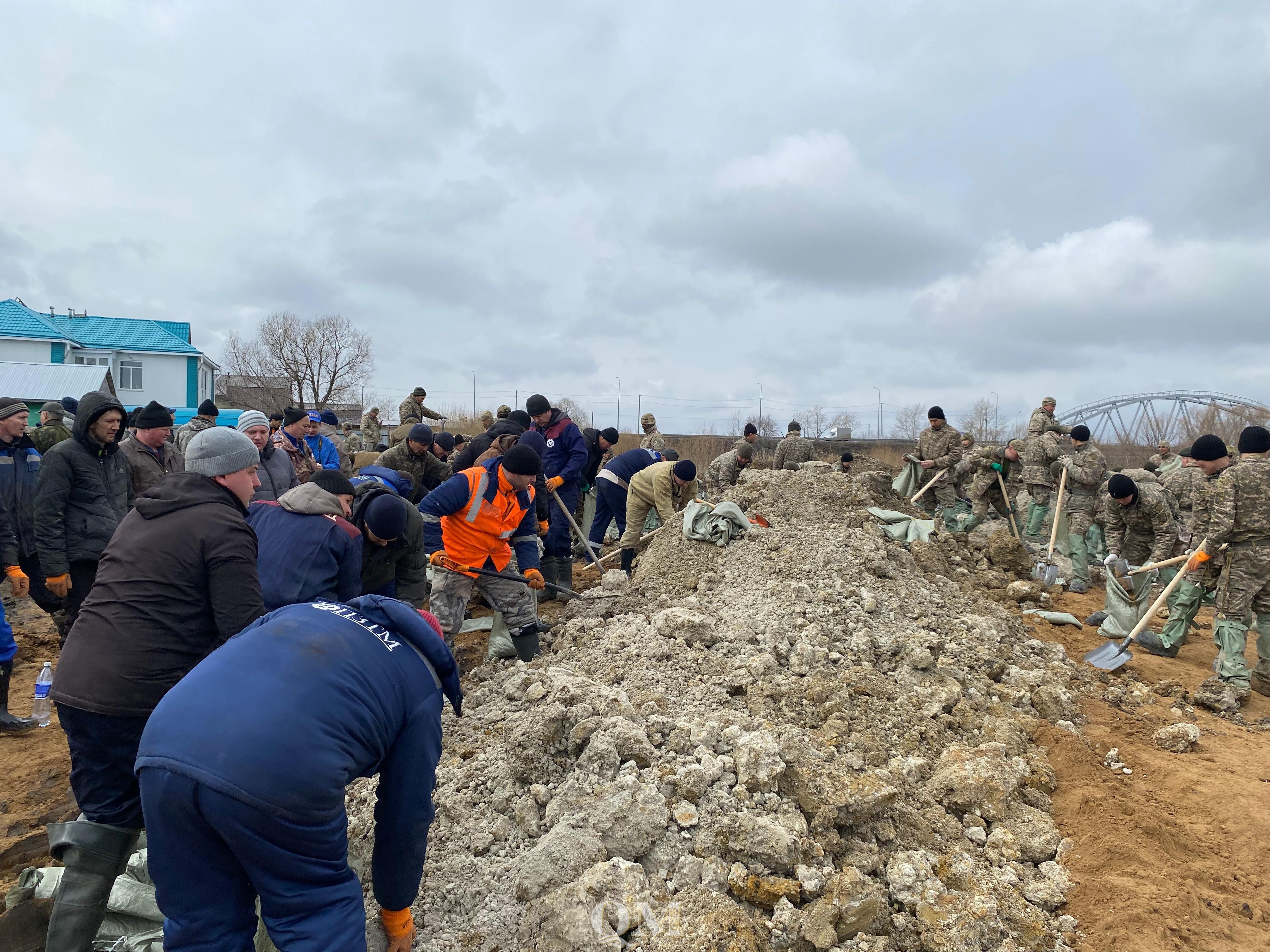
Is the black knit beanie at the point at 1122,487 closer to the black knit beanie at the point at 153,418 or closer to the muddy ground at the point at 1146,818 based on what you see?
the muddy ground at the point at 1146,818

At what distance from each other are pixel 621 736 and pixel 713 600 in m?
2.76

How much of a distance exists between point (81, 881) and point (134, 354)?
35068mm

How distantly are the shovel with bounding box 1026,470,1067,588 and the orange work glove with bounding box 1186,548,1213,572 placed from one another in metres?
2.76

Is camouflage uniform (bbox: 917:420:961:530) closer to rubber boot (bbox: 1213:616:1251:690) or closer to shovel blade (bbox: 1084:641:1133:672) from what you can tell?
shovel blade (bbox: 1084:641:1133:672)

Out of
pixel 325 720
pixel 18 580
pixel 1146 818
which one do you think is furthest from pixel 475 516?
pixel 1146 818

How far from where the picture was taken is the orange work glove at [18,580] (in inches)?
164

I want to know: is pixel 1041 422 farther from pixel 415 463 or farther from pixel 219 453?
pixel 219 453

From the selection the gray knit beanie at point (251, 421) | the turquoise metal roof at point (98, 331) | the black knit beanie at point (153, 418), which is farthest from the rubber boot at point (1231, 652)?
the turquoise metal roof at point (98, 331)

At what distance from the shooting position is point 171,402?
102ft

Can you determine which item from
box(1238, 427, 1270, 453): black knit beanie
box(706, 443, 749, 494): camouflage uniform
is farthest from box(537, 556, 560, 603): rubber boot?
box(1238, 427, 1270, 453): black knit beanie

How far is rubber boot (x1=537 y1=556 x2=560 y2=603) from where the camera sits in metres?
7.06

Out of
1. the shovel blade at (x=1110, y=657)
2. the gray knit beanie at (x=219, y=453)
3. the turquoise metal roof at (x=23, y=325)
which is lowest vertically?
the shovel blade at (x=1110, y=657)

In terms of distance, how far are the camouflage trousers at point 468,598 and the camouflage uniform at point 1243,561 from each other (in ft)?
15.9

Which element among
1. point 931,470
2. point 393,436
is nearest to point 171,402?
point 393,436
